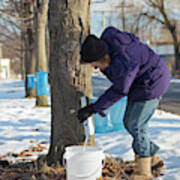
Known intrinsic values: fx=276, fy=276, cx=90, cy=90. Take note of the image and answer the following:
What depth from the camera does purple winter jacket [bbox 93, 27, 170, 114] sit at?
2.36 metres

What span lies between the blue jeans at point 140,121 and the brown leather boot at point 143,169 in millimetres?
→ 54

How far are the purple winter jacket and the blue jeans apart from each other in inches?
2.7

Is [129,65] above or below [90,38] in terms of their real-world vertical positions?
below

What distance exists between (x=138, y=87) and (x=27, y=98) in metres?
9.65

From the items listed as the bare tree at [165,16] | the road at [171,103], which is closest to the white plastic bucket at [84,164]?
the road at [171,103]

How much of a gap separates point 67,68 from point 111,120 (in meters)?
2.54

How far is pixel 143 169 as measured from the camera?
282 cm

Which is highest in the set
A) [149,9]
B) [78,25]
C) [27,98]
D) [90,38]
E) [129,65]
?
[149,9]

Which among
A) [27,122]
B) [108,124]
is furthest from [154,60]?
[27,122]

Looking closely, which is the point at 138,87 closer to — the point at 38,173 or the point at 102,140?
the point at 38,173

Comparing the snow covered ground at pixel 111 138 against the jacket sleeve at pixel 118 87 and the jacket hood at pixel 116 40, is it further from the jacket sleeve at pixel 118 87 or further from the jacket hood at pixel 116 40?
the jacket hood at pixel 116 40

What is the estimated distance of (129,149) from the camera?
3.90 metres

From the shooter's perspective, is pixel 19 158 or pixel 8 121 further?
pixel 8 121

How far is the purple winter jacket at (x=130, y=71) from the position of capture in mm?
2359
